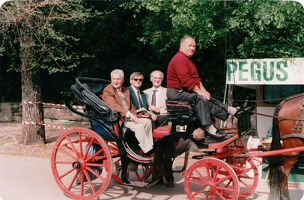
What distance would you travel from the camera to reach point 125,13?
14680 millimetres

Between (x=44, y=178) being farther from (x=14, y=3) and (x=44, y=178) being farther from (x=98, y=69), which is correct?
(x=98, y=69)

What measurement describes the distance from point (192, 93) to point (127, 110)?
1140 millimetres

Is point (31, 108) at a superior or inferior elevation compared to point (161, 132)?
superior

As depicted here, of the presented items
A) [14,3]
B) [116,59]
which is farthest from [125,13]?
[14,3]

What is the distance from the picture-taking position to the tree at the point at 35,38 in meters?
9.62

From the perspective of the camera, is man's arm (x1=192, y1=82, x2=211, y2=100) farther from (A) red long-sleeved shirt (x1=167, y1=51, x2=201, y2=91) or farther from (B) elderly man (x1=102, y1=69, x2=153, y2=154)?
(B) elderly man (x1=102, y1=69, x2=153, y2=154)

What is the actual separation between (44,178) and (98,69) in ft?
26.9

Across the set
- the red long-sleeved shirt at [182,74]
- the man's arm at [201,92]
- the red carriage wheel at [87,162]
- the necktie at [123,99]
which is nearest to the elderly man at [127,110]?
the necktie at [123,99]

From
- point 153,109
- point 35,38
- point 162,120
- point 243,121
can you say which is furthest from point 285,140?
point 35,38

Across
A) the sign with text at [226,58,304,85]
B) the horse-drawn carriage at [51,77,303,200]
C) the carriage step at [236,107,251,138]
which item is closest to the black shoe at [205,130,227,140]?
the horse-drawn carriage at [51,77,303,200]

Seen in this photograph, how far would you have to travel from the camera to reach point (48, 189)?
6.35 metres

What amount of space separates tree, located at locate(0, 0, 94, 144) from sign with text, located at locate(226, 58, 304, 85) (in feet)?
14.2

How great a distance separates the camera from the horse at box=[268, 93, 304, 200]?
5531 millimetres

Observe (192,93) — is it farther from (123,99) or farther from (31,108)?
(31,108)
